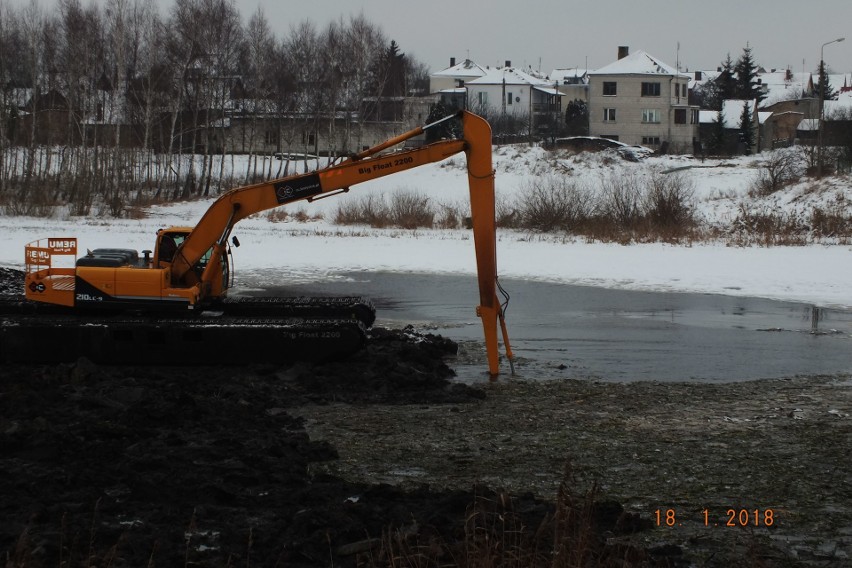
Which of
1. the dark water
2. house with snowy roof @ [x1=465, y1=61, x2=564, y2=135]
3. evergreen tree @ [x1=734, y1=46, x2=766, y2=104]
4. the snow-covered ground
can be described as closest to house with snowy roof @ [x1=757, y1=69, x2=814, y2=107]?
evergreen tree @ [x1=734, y1=46, x2=766, y2=104]

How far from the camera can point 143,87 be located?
5434 centimetres

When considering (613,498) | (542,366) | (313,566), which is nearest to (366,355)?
(542,366)

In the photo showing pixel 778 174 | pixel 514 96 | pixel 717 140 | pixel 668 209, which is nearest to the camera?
Answer: pixel 668 209

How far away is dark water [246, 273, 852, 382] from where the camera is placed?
527 inches

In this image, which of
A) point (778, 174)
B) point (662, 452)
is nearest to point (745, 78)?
point (778, 174)

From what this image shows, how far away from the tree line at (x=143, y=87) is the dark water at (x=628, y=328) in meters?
27.5

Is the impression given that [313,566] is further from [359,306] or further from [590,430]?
[359,306]

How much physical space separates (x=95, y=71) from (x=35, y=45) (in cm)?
313

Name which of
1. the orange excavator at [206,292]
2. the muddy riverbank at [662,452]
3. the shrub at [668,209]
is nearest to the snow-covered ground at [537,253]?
the shrub at [668,209]

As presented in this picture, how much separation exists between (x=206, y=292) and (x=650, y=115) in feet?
229

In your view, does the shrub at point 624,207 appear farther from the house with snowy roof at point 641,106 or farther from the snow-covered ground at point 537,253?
the house with snowy roof at point 641,106

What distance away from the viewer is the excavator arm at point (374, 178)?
40.4 feet

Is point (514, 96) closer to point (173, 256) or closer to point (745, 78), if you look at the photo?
point (745, 78)

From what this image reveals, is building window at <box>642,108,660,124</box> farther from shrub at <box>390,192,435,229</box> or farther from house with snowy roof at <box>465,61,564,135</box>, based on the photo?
shrub at <box>390,192,435,229</box>
